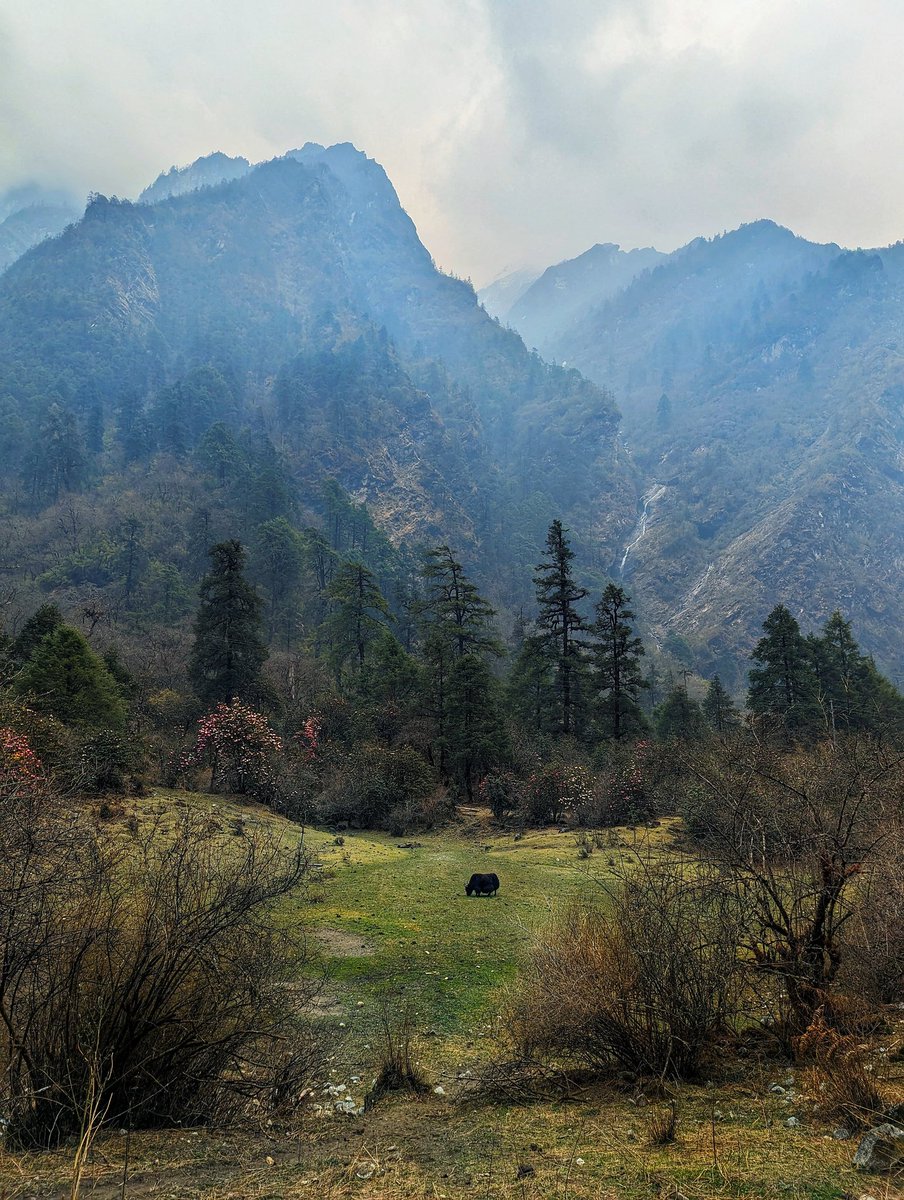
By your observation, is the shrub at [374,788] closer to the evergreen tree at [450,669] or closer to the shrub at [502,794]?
the shrub at [502,794]

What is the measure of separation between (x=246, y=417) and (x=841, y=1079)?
13311 cm

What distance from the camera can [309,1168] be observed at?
433 cm

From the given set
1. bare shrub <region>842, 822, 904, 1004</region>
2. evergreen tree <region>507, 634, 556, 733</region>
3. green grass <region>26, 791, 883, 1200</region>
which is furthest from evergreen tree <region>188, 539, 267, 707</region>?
bare shrub <region>842, 822, 904, 1004</region>

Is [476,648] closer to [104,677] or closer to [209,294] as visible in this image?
[104,677]

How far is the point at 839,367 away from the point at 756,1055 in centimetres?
21193

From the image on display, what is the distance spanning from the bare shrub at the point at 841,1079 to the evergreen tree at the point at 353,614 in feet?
133

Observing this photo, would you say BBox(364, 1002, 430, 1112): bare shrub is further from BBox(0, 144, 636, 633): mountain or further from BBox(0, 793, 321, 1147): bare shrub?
BBox(0, 144, 636, 633): mountain

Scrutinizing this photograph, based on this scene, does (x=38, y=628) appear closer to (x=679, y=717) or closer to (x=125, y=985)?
(x=125, y=985)

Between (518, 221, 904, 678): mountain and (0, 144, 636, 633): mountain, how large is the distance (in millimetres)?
15403

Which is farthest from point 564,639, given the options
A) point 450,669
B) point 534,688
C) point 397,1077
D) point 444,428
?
point 444,428

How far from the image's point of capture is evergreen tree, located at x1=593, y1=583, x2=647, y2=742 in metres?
34.2

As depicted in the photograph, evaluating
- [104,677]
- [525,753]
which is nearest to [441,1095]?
[104,677]

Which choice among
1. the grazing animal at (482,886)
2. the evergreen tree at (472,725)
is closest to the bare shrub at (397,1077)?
the grazing animal at (482,886)

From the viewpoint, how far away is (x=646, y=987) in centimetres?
537
